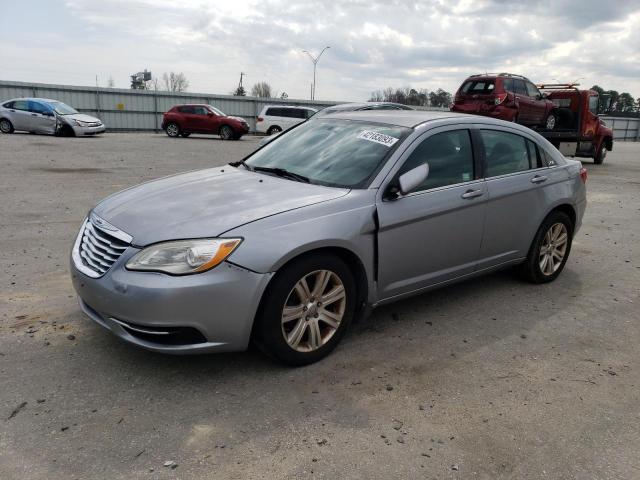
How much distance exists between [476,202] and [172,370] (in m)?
2.55

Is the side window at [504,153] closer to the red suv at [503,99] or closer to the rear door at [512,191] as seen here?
the rear door at [512,191]

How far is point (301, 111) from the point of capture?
94.8ft

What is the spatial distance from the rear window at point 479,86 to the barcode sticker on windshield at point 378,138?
12.6m

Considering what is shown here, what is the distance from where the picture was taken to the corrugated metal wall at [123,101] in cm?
3206

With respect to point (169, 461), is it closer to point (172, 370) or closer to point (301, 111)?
point (172, 370)

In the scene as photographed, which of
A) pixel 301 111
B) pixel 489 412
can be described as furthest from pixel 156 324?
pixel 301 111

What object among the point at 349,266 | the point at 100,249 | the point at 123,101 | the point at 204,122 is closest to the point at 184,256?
the point at 100,249

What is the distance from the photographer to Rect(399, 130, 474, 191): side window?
3.93 m

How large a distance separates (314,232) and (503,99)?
13.6 metres

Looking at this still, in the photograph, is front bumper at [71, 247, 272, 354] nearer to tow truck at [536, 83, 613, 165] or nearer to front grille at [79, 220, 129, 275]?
front grille at [79, 220, 129, 275]

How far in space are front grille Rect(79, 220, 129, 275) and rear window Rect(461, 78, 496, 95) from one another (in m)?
14.1

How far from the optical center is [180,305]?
2895 millimetres

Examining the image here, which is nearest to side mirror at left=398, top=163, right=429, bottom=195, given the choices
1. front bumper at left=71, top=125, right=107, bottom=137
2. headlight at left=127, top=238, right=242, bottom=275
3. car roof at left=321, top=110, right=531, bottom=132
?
car roof at left=321, top=110, right=531, bottom=132

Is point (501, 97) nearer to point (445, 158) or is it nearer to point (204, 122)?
point (445, 158)
